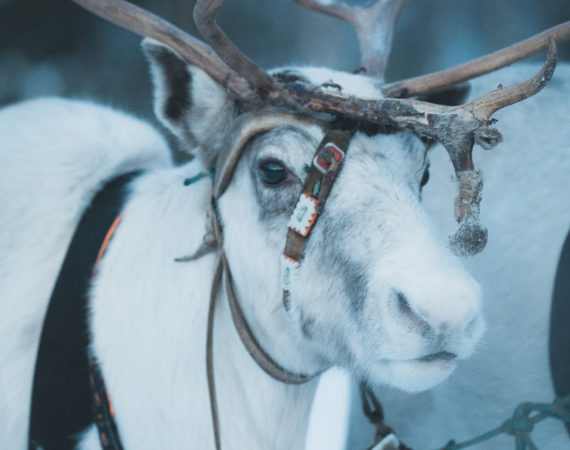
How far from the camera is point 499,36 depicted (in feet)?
9.20

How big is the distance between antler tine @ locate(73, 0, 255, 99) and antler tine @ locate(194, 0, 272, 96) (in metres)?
0.06

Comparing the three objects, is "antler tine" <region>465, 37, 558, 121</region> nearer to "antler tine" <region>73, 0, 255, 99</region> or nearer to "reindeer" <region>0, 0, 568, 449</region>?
"reindeer" <region>0, 0, 568, 449</region>

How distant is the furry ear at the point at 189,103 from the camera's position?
61.7 inches

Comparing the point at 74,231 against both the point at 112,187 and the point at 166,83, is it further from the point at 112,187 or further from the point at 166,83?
the point at 166,83

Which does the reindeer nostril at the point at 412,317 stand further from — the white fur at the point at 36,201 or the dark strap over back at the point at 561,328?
the white fur at the point at 36,201

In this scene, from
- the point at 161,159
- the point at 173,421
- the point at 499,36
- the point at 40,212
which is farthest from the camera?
the point at 499,36

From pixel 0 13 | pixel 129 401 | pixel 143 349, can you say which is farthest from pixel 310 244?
pixel 0 13

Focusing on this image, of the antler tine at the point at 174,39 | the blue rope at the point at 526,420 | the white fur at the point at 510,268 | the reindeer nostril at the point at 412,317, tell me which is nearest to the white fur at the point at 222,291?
the reindeer nostril at the point at 412,317

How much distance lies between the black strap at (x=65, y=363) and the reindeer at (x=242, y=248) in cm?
3

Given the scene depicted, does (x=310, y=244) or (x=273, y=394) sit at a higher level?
(x=310, y=244)

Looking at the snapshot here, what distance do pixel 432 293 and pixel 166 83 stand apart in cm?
105

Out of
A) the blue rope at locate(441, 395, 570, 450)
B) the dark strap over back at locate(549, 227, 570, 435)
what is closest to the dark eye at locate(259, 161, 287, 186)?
the blue rope at locate(441, 395, 570, 450)

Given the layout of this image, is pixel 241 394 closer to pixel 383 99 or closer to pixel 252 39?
pixel 383 99

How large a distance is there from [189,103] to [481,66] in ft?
2.98
